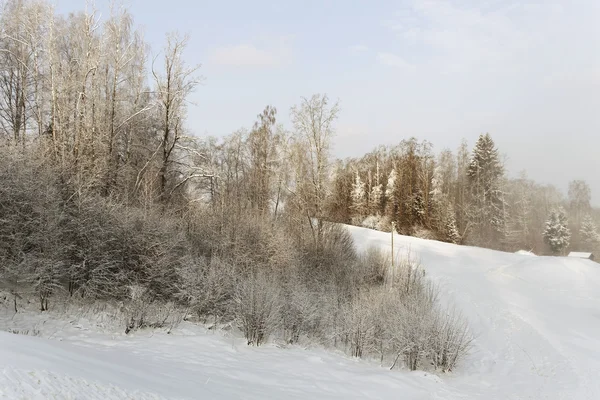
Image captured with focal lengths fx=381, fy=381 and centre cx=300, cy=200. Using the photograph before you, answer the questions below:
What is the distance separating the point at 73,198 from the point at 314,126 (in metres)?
15.2

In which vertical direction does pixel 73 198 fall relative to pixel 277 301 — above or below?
above

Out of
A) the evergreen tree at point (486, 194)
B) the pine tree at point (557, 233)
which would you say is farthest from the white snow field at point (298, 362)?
the pine tree at point (557, 233)

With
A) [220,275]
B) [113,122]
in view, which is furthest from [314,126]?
[220,275]

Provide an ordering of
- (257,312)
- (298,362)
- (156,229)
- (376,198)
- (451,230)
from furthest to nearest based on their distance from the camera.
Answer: (376,198) < (451,230) < (156,229) < (257,312) < (298,362)

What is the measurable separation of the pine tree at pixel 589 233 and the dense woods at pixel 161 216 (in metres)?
43.7

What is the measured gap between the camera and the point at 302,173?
1001 inches

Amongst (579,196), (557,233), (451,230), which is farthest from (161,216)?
(579,196)

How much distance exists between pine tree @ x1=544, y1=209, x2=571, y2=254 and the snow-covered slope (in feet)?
69.6

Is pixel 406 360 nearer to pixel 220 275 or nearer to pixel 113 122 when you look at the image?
pixel 220 275

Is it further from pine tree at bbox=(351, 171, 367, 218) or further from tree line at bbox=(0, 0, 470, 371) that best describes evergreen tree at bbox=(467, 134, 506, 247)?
tree line at bbox=(0, 0, 470, 371)

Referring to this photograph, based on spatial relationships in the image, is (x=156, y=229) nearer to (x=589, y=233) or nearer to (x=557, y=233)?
(x=557, y=233)

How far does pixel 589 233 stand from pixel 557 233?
7981 mm

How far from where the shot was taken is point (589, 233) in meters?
51.9

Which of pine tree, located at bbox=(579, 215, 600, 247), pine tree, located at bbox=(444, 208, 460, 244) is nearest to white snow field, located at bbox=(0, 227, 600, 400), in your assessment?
pine tree, located at bbox=(444, 208, 460, 244)
